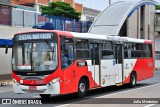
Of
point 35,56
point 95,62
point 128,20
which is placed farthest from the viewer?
point 128,20

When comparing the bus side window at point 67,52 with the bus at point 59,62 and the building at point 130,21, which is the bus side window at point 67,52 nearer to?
the bus at point 59,62

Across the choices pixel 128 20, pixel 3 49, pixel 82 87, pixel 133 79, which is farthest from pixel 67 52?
pixel 128 20

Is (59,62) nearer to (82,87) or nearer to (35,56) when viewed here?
(35,56)

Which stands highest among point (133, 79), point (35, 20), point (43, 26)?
point (35, 20)

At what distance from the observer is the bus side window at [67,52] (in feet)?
48.0

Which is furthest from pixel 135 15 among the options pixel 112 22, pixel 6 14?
pixel 6 14

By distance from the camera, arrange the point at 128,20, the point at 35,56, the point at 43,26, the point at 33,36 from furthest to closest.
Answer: the point at 128,20
the point at 43,26
the point at 33,36
the point at 35,56

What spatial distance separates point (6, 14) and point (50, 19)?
7259 mm

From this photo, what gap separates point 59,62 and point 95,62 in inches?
125

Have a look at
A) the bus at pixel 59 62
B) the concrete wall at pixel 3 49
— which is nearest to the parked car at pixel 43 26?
the concrete wall at pixel 3 49

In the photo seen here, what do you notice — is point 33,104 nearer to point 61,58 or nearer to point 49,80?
point 49,80

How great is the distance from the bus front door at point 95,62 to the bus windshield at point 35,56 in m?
2.98

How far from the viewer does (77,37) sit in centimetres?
1588

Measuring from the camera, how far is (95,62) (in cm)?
1714
